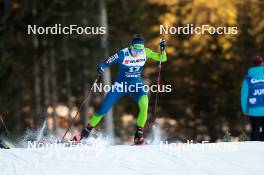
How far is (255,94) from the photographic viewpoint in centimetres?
1327

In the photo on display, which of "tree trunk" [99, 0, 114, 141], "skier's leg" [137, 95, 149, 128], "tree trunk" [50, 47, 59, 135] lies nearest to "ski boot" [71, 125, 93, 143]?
"skier's leg" [137, 95, 149, 128]

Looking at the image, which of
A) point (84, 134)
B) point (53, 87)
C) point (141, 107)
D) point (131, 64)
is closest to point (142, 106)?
point (141, 107)

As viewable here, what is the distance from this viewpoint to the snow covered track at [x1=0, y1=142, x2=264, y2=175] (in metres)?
10.8

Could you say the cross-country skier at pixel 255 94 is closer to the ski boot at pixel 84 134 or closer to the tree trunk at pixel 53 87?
the ski boot at pixel 84 134

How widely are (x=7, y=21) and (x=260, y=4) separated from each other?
11137 mm

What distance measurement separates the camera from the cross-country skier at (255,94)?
1319 cm

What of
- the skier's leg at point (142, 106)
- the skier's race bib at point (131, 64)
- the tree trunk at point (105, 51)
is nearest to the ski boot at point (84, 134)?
the skier's leg at point (142, 106)

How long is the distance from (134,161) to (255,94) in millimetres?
3150

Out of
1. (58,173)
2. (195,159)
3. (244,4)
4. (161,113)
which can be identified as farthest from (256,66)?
(161,113)

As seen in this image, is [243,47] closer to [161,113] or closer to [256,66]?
[161,113]

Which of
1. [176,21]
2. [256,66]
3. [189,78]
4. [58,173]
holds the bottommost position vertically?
[58,173]

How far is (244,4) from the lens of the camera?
109ft

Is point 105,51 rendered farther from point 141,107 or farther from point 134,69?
point 141,107

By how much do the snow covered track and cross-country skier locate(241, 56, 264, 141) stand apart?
1.33 meters
